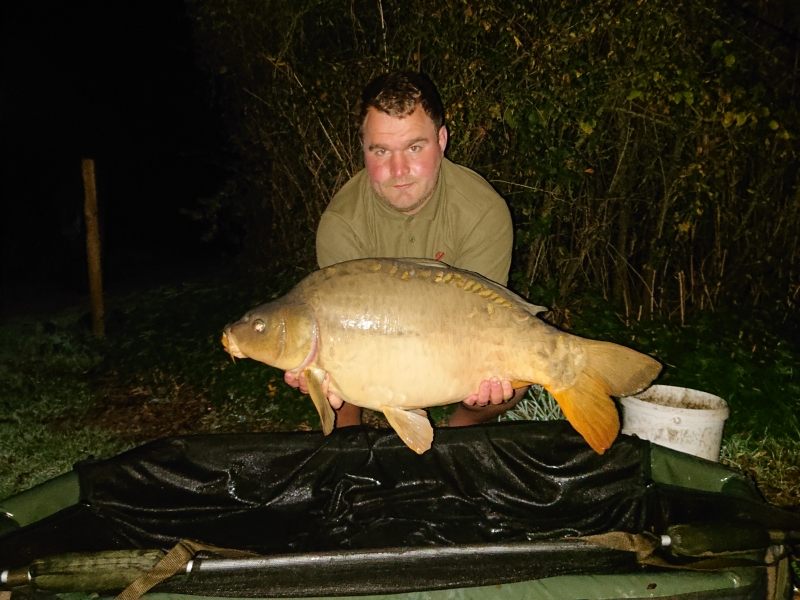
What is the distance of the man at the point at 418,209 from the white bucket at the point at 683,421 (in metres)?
0.41

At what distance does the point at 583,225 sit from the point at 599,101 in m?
0.70

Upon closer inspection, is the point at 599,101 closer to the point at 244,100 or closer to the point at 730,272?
the point at 730,272

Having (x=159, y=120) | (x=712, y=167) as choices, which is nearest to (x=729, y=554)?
(x=712, y=167)

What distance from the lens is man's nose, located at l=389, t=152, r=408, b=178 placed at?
193cm

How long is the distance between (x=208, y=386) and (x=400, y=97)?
7.32 ft

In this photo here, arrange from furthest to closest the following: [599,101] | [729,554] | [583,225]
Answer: [583,225]
[599,101]
[729,554]

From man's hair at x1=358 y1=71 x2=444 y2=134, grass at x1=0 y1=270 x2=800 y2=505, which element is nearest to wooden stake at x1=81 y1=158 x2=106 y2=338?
grass at x1=0 y1=270 x2=800 y2=505

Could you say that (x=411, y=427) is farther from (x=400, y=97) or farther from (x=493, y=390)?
(x=400, y=97)

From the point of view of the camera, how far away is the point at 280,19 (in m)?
3.68

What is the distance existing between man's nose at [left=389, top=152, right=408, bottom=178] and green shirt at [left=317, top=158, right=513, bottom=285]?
184 millimetres

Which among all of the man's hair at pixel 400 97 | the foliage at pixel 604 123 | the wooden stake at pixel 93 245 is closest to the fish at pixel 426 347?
the man's hair at pixel 400 97

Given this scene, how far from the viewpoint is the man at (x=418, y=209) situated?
6.39 ft

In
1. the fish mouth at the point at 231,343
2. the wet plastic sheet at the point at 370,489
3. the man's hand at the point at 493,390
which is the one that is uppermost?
the fish mouth at the point at 231,343

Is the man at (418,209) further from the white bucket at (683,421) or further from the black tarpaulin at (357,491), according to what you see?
the white bucket at (683,421)
